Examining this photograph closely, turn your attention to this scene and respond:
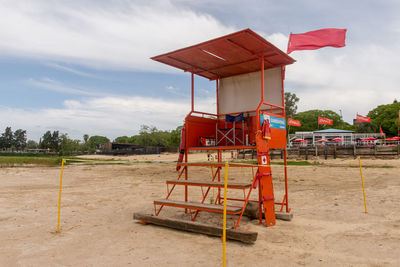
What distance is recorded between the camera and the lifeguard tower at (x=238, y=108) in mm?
6273

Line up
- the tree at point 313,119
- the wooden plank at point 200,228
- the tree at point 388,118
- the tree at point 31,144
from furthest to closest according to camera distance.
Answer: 1. the tree at point 31,144
2. the tree at point 313,119
3. the tree at point 388,118
4. the wooden plank at point 200,228

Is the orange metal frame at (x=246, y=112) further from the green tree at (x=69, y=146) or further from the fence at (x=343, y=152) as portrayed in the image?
the green tree at (x=69, y=146)

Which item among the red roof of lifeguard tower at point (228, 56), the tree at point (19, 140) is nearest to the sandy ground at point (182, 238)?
the red roof of lifeguard tower at point (228, 56)

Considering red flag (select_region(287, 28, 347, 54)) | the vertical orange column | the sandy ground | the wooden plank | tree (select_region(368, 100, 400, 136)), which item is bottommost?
the sandy ground

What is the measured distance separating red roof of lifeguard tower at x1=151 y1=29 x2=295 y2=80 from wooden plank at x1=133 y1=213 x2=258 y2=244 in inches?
160

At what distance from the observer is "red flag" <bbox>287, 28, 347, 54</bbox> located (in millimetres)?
8211

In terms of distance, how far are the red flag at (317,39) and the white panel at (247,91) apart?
123 cm

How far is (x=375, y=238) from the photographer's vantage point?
5.33 meters

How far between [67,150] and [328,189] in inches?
3186

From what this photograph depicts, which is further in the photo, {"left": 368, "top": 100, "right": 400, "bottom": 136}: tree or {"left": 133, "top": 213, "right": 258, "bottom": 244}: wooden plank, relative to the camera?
{"left": 368, "top": 100, "right": 400, "bottom": 136}: tree

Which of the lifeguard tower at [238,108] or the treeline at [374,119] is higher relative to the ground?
the treeline at [374,119]

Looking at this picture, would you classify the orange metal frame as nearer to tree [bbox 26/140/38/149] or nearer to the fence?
the fence

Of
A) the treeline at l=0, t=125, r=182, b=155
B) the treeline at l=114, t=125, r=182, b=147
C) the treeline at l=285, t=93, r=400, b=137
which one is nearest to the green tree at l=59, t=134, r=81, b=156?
the treeline at l=0, t=125, r=182, b=155

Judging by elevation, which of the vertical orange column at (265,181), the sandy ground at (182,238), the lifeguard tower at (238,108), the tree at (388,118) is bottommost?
the sandy ground at (182,238)
